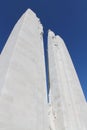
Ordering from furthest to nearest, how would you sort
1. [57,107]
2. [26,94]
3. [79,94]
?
[79,94], [57,107], [26,94]

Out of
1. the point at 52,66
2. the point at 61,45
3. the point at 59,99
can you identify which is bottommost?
the point at 59,99

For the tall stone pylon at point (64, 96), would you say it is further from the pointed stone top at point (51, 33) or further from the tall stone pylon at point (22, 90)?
the tall stone pylon at point (22, 90)

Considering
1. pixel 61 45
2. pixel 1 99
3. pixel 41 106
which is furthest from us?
pixel 61 45

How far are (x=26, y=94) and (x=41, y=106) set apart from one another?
3.63 ft

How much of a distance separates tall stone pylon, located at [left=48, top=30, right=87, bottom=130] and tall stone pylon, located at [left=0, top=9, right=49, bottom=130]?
3.51 m

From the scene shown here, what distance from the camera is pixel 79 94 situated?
12570mm

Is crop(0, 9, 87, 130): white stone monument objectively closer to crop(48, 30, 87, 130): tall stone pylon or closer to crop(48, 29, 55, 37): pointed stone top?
crop(48, 30, 87, 130): tall stone pylon

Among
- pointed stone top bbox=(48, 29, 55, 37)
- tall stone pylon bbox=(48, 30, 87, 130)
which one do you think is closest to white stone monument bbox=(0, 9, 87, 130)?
tall stone pylon bbox=(48, 30, 87, 130)

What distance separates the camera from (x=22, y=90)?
618 cm

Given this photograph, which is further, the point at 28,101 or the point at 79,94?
the point at 79,94

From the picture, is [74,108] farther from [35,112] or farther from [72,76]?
[35,112]

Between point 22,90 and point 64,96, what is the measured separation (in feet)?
20.6

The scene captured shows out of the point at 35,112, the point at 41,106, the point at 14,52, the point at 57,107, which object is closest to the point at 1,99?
the point at 35,112

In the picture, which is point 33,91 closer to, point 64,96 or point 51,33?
point 64,96
